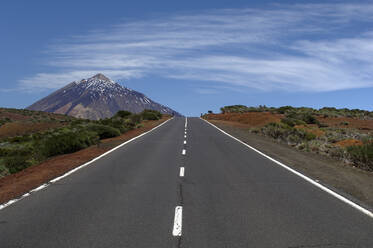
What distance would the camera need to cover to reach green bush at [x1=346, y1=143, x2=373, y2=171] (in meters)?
13.0

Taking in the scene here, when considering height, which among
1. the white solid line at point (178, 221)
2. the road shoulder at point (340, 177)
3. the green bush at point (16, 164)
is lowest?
the green bush at point (16, 164)

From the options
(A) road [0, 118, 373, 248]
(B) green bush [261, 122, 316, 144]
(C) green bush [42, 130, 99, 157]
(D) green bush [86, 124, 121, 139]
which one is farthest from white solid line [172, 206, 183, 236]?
(D) green bush [86, 124, 121, 139]

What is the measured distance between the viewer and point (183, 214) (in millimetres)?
6430

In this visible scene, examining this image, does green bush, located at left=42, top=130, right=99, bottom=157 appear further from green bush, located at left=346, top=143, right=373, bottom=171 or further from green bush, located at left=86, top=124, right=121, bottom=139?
green bush, located at left=346, top=143, right=373, bottom=171

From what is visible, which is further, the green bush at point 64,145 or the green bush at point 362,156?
the green bush at point 64,145

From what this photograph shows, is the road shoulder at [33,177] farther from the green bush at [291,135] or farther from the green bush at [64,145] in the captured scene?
the green bush at [291,135]

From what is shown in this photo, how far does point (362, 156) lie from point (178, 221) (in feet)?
33.3

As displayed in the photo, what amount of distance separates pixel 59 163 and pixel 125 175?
423 cm

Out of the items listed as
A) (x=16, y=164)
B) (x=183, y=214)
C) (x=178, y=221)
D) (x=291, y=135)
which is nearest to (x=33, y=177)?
(x=16, y=164)

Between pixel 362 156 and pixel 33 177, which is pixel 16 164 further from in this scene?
pixel 362 156

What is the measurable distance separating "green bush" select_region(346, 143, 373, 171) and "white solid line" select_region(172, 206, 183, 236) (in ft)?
30.0

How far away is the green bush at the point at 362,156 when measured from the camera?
13.0m

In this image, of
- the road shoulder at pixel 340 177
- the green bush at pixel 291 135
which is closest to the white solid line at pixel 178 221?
the road shoulder at pixel 340 177

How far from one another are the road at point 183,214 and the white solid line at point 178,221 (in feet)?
0.06
